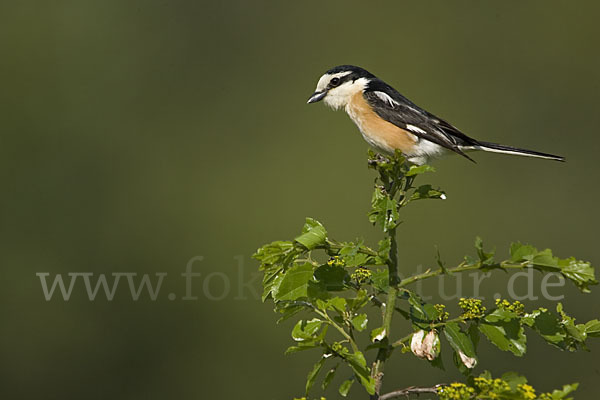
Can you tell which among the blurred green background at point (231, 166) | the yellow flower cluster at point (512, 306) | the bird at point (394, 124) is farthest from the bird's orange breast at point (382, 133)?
the blurred green background at point (231, 166)

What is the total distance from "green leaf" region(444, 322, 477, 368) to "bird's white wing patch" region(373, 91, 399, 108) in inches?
117

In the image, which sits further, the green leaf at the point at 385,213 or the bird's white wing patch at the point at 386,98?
the bird's white wing patch at the point at 386,98

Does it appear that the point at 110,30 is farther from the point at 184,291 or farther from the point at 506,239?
the point at 506,239

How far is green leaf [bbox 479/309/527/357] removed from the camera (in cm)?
209

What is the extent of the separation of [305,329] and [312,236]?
25cm

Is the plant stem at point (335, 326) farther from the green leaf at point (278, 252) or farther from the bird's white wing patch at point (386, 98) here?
the bird's white wing patch at point (386, 98)

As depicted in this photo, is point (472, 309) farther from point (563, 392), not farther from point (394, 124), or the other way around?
point (394, 124)

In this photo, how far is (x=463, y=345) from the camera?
2080 mm

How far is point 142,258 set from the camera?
1320 centimetres

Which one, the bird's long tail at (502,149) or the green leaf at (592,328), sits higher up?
the bird's long tail at (502,149)

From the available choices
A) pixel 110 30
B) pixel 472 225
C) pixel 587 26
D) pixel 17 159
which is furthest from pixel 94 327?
pixel 587 26

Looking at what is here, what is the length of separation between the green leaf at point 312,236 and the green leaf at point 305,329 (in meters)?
0.20

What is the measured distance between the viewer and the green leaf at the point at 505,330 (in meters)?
2.09

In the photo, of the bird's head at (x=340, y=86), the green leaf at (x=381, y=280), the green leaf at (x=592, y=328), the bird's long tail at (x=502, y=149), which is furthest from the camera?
the bird's head at (x=340, y=86)
